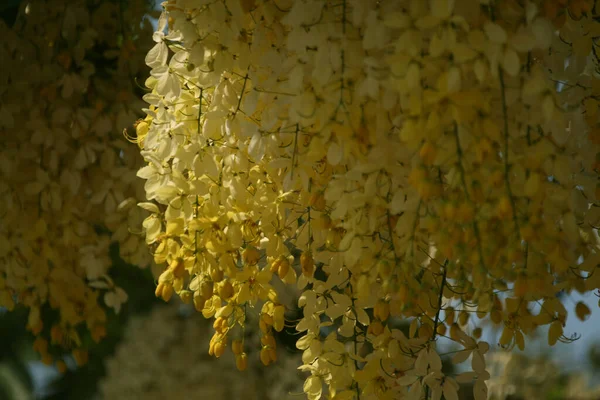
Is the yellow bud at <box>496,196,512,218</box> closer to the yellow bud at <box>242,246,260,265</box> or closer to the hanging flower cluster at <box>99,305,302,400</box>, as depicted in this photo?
the yellow bud at <box>242,246,260,265</box>

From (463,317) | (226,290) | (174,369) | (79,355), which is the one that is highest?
(226,290)

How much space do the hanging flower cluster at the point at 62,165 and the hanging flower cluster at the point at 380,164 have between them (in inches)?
10.6

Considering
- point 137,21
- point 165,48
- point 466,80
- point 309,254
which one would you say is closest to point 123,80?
point 137,21

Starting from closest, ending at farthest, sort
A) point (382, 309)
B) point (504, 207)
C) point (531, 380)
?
1. point (504, 207)
2. point (382, 309)
3. point (531, 380)

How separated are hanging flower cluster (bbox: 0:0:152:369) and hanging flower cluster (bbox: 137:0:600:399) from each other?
270 mm

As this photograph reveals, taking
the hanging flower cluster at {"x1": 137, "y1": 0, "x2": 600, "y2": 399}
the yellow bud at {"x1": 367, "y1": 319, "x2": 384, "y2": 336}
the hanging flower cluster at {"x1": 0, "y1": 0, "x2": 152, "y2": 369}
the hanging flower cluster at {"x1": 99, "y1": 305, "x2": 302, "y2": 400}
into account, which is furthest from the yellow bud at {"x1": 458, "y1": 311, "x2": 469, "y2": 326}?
the hanging flower cluster at {"x1": 99, "y1": 305, "x2": 302, "y2": 400}

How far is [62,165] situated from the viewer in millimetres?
1123

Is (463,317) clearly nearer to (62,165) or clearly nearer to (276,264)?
(276,264)

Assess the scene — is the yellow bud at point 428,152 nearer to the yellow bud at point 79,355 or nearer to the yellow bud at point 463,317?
the yellow bud at point 463,317

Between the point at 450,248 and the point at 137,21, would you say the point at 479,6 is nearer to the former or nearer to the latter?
the point at 450,248

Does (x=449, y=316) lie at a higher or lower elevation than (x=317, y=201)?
lower

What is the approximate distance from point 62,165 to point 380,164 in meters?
0.62

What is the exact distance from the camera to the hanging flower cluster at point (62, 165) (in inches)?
42.9

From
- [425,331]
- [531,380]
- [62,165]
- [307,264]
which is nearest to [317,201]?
[307,264]
